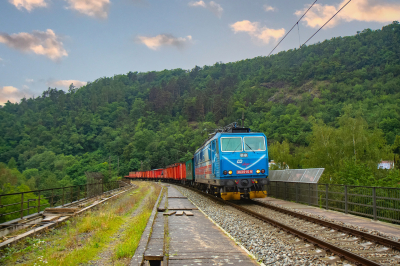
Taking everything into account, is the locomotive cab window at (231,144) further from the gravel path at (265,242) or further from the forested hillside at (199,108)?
the forested hillside at (199,108)

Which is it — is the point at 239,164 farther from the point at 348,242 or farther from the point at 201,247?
the point at 201,247

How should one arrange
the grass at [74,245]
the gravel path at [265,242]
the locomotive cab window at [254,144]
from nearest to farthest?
the gravel path at [265,242] → the grass at [74,245] → the locomotive cab window at [254,144]

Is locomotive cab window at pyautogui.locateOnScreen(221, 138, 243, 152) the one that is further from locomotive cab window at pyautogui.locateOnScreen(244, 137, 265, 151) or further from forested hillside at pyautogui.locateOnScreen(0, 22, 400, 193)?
forested hillside at pyautogui.locateOnScreen(0, 22, 400, 193)

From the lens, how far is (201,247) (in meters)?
7.12

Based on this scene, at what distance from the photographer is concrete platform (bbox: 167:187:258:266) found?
6.05 m

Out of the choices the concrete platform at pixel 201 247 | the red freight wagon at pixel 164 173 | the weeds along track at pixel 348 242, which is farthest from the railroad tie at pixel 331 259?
the red freight wagon at pixel 164 173

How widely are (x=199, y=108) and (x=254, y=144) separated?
395ft

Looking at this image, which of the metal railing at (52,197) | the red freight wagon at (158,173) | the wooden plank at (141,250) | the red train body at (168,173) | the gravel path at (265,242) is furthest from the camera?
the red freight wagon at (158,173)

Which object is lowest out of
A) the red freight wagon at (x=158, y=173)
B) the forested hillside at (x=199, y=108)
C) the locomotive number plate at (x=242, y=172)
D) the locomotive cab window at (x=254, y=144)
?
the red freight wagon at (x=158, y=173)

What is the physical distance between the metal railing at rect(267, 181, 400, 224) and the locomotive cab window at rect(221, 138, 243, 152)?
155 inches

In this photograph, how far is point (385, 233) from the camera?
27.7ft

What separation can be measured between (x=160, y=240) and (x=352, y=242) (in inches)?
179

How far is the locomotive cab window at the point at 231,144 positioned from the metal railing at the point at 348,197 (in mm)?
3933

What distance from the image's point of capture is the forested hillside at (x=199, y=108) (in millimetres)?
98125
